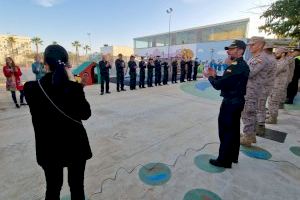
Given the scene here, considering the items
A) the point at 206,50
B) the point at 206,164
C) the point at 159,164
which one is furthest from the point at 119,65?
the point at 206,50

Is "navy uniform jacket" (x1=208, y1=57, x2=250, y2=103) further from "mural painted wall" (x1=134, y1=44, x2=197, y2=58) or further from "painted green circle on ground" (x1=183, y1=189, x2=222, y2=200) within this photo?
"mural painted wall" (x1=134, y1=44, x2=197, y2=58)

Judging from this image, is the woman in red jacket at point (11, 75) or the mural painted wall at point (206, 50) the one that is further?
the mural painted wall at point (206, 50)

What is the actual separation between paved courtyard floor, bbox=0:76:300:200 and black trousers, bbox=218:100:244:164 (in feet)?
0.70

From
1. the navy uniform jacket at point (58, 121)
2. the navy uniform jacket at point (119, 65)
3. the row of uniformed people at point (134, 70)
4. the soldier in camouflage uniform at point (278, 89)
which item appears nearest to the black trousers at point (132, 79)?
the row of uniformed people at point (134, 70)

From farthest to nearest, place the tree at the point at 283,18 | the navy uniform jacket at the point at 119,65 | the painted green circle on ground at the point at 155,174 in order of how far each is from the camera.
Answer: the navy uniform jacket at the point at 119,65, the tree at the point at 283,18, the painted green circle on ground at the point at 155,174

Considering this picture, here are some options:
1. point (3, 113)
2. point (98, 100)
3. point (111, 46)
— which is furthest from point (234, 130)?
point (111, 46)

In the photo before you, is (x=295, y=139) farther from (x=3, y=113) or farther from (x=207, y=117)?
(x=3, y=113)

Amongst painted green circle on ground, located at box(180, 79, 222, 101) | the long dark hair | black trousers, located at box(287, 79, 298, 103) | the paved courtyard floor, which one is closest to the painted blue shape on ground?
painted green circle on ground, located at box(180, 79, 222, 101)

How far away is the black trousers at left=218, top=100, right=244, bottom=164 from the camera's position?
2445 mm

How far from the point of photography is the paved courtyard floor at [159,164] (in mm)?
2135

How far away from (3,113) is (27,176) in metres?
3.68

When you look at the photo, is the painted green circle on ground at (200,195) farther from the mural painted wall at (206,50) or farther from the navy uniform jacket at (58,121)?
the mural painted wall at (206,50)

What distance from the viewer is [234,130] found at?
252cm

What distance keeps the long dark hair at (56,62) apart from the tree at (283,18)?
7.83 m
